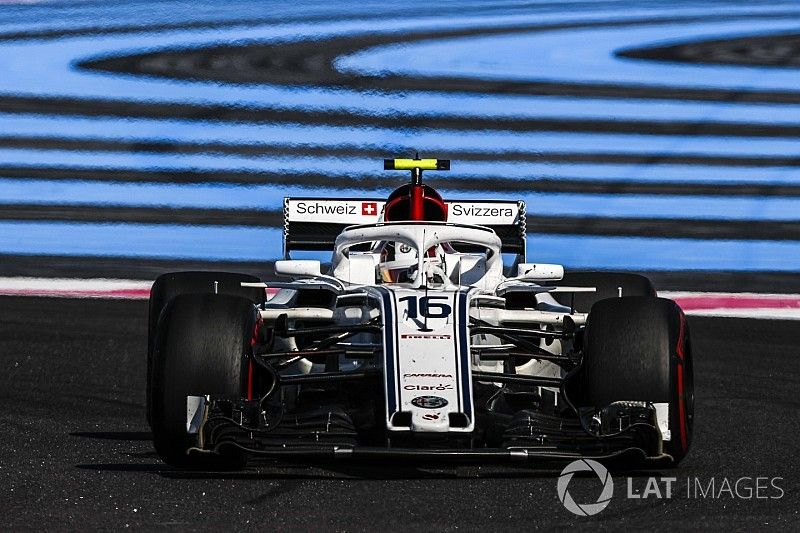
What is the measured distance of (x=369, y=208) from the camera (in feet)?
35.4

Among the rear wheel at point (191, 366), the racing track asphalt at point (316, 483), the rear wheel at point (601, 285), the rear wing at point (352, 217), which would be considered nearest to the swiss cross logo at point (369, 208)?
the rear wing at point (352, 217)

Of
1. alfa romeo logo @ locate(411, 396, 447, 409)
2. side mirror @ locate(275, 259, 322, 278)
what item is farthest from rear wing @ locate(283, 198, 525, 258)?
alfa romeo logo @ locate(411, 396, 447, 409)

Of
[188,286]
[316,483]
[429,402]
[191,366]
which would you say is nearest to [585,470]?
[429,402]

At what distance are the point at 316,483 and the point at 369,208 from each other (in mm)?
3554

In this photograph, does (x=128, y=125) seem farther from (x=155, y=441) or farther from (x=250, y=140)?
Answer: (x=155, y=441)

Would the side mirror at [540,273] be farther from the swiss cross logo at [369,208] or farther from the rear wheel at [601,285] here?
the swiss cross logo at [369,208]

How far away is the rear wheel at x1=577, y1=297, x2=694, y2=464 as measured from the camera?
7.72 metres

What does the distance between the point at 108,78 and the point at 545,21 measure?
5476mm

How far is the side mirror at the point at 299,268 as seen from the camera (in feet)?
30.0

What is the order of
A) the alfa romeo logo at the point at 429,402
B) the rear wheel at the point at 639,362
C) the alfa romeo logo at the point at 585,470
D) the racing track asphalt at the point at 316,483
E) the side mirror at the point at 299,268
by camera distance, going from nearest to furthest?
the racing track asphalt at the point at 316,483, the alfa romeo logo at the point at 585,470, the alfa romeo logo at the point at 429,402, the rear wheel at the point at 639,362, the side mirror at the point at 299,268

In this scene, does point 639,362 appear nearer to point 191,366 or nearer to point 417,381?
point 417,381

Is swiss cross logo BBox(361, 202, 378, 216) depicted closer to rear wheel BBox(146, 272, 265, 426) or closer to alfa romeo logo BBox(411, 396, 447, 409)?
rear wheel BBox(146, 272, 265, 426)

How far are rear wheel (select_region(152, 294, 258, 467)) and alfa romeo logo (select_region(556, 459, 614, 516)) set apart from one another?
1.48m

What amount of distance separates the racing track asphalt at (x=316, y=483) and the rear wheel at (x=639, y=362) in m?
0.32
